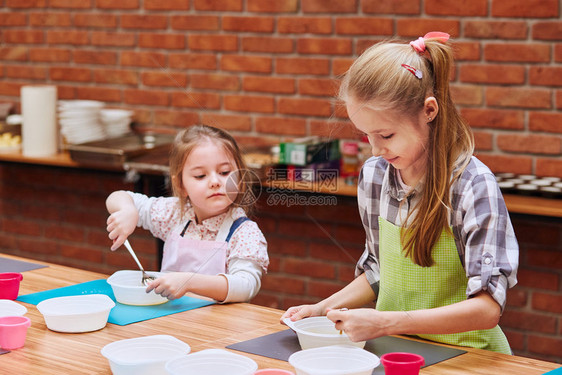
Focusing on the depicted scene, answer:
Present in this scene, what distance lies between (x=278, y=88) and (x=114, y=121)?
736 mm

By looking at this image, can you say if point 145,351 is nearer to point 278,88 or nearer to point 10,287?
point 10,287

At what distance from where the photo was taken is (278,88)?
10.0 feet

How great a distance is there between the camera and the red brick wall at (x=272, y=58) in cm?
257

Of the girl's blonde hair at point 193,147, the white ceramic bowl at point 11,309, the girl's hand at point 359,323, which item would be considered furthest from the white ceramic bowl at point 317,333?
the girl's blonde hair at point 193,147

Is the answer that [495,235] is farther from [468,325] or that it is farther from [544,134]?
[544,134]

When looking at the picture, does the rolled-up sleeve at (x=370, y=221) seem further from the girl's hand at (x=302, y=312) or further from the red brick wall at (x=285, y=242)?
the red brick wall at (x=285, y=242)

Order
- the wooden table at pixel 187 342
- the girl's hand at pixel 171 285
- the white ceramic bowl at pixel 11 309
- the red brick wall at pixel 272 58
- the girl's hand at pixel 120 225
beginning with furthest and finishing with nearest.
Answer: the red brick wall at pixel 272 58 → the girl's hand at pixel 120 225 → the girl's hand at pixel 171 285 → the white ceramic bowl at pixel 11 309 → the wooden table at pixel 187 342

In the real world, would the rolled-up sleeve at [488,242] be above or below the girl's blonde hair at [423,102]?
below

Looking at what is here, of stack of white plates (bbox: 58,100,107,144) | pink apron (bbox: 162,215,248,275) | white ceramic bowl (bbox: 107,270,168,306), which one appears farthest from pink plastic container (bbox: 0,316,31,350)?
stack of white plates (bbox: 58,100,107,144)

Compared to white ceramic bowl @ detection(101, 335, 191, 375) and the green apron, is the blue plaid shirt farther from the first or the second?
white ceramic bowl @ detection(101, 335, 191, 375)

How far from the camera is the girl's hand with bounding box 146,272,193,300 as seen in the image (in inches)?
62.0

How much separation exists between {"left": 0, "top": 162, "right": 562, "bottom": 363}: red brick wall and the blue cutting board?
493mm

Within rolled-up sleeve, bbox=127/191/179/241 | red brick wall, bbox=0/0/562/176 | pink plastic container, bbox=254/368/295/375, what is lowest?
pink plastic container, bbox=254/368/295/375

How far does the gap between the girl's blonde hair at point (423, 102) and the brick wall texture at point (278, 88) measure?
68cm
